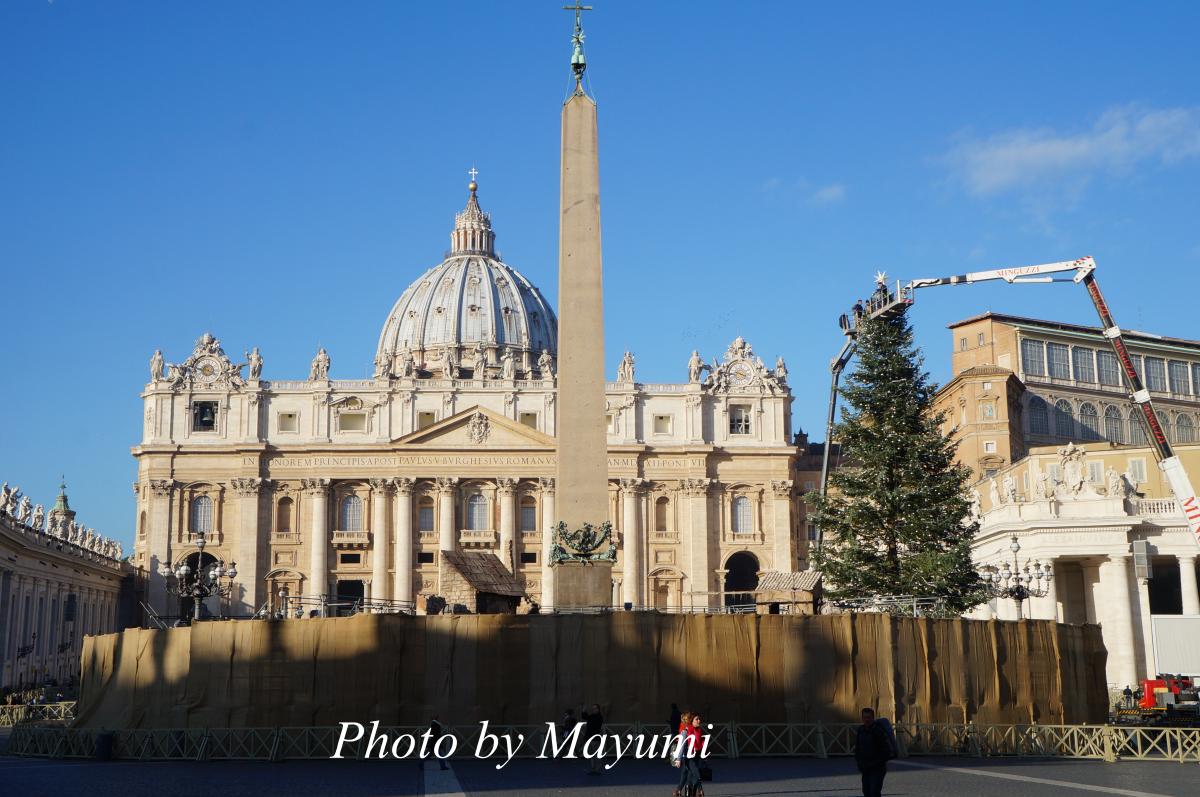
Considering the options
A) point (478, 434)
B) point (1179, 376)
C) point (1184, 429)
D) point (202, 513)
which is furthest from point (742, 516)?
point (202, 513)

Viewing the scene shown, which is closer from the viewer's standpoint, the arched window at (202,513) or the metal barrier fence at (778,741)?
the metal barrier fence at (778,741)

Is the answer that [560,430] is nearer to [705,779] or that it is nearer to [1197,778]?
[705,779]

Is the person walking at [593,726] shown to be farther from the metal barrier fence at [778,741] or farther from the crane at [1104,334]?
the crane at [1104,334]

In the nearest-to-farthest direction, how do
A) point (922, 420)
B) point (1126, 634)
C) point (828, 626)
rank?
1. point (828, 626)
2. point (922, 420)
3. point (1126, 634)

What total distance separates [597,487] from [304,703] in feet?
22.2

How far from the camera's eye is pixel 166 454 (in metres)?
84.7

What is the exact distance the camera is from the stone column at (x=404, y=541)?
83.3m

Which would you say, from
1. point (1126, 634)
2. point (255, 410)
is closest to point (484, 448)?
point (255, 410)

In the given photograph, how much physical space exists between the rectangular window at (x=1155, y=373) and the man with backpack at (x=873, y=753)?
2810 inches

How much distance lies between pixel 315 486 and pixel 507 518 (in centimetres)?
1145

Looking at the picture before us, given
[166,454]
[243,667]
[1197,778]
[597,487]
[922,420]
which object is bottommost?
[1197,778]

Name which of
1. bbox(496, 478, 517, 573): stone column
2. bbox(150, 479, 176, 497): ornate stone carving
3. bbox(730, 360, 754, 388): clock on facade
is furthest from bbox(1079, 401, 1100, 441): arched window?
bbox(150, 479, 176, 497): ornate stone carving

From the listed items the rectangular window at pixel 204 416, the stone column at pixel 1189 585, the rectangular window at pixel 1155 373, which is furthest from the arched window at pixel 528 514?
the stone column at pixel 1189 585

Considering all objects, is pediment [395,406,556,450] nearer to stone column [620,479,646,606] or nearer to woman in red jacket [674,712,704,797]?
stone column [620,479,646,606]
